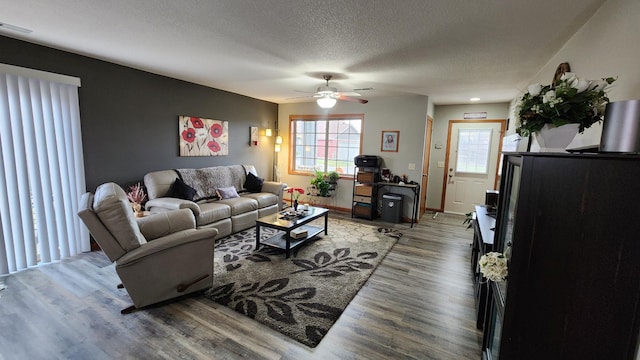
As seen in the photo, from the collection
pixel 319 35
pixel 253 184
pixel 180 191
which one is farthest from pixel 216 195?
pixel 319 35

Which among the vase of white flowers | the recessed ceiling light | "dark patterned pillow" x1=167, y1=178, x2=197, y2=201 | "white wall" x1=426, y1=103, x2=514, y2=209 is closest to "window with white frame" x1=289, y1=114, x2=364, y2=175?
"white wall" x1=426, y1=103, x2=514, y2=209

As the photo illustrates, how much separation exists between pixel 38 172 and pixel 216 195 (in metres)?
2.19

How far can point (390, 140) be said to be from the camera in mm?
5496

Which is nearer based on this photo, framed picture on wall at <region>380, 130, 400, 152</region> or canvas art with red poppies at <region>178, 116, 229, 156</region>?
canvas art with red poppies at <region>178, 116, 229, 156</region>

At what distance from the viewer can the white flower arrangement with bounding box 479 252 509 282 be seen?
1.31 meters

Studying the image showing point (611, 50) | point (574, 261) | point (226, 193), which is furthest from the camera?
point (226, 193)

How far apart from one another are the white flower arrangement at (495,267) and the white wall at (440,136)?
5.15m

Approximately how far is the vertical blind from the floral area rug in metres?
1.84

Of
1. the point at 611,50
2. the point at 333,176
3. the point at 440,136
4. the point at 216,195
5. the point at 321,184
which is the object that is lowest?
the point at 216,195

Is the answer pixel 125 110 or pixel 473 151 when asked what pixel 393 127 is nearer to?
pixel 473 151

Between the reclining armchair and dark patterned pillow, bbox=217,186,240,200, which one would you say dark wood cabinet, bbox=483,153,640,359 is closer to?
the reclining armchair

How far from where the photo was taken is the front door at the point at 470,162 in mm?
5582

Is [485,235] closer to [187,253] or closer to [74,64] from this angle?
[187,253]

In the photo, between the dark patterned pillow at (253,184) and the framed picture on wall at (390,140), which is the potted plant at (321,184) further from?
the framed picture on wall at (390,140)
